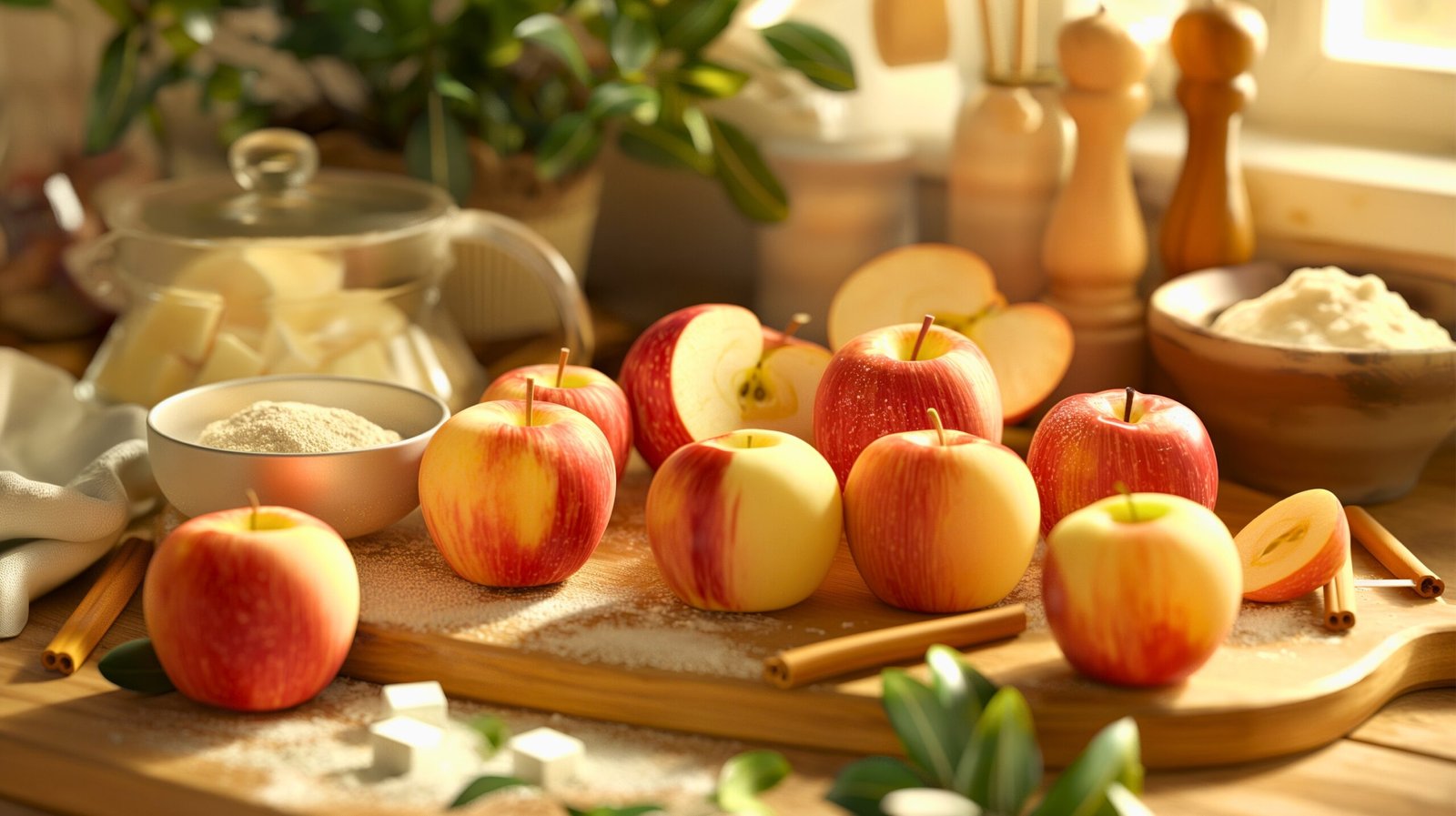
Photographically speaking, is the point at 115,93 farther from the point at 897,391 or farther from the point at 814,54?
the point at 897,391

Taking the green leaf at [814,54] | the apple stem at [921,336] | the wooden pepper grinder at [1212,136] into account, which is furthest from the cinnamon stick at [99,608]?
the wooden pepper grinder at [1212,136]

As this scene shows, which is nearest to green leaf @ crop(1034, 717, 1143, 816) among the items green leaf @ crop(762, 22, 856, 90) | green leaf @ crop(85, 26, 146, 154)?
green leaf @ crop(762, 22, 856, 90)

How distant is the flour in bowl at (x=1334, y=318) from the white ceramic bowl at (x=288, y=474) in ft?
1.63

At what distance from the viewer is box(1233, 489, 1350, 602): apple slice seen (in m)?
0.78

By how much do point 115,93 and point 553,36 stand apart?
36 centimetres

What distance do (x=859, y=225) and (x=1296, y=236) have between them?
317mm

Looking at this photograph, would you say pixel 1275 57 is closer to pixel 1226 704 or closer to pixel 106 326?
pixel 1226 704

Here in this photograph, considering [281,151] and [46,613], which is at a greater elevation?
[281,151]

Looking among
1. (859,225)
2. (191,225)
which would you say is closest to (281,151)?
(191,225)

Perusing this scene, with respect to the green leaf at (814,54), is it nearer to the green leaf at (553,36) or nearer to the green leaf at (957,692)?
the green leaf at (553,36)

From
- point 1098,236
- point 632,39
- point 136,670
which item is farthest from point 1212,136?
point 136,670

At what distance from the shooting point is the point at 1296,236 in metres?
1.08

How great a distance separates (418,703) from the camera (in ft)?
2.26

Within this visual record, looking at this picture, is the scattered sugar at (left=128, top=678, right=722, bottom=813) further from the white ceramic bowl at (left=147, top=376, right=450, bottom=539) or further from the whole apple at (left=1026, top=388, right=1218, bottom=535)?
the whole apple at (left=1026, top=388, right=1218, bottom=535)
